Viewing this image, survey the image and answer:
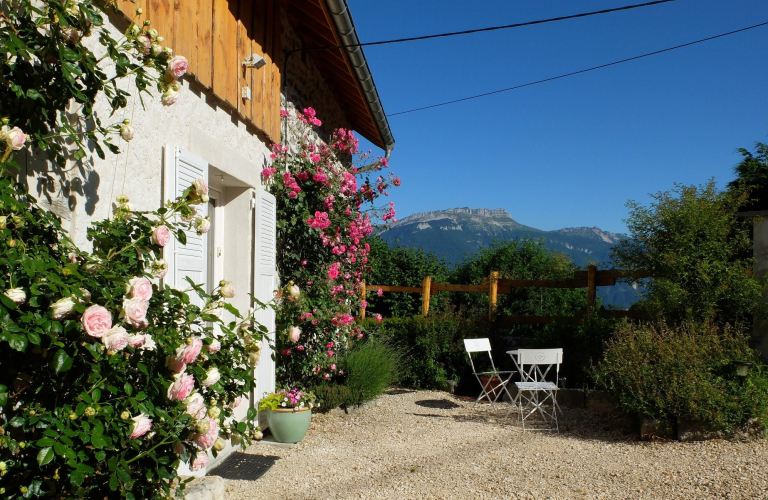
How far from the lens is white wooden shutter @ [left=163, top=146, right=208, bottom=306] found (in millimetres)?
3232

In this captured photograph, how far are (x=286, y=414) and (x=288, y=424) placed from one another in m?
0.08

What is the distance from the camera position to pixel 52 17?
197 cm

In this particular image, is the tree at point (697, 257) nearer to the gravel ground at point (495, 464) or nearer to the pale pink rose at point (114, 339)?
the gravel ground at point (495, 464)

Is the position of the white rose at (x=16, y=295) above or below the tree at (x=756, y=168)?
below

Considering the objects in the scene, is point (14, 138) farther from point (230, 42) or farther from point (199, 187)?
point (230, 42)

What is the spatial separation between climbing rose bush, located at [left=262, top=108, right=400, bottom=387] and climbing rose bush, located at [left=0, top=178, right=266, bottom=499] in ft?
10.6

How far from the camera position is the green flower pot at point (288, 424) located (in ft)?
15.7

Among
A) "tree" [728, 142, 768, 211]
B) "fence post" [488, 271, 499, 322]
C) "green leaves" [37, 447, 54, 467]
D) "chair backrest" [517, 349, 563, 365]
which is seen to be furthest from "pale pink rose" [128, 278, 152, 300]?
"tree" [728, 142, 768, 211]

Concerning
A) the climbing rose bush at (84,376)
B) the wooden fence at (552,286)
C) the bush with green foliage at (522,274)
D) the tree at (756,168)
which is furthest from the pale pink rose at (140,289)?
the tree at (756,168)

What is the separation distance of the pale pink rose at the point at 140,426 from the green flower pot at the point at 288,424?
3.08m

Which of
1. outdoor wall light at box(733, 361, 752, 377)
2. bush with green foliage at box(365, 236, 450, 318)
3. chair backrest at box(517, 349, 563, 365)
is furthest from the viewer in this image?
bush with green foliage at box(365, 236, 450, 318)

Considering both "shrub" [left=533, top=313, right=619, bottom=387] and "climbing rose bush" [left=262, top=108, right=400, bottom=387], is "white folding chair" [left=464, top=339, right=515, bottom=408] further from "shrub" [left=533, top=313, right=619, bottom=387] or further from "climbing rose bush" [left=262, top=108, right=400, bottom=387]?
"climbing rose bush" [left=262, top=108, right=400, bottom=387]

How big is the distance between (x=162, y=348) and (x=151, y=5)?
6.06 feet

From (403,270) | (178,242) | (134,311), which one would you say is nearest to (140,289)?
(134,311)
